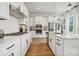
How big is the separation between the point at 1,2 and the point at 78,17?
3867 millimetres

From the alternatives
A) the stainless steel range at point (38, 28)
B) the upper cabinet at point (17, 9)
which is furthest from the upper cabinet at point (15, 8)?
the stainless steel range at point (38, 28)

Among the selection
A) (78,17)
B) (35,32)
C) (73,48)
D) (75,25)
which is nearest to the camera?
(73,48)

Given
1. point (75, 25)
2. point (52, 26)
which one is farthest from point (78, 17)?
point (52, 26)

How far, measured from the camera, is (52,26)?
10797 millimetres

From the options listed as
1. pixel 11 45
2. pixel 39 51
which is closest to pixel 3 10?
pixel 11 45

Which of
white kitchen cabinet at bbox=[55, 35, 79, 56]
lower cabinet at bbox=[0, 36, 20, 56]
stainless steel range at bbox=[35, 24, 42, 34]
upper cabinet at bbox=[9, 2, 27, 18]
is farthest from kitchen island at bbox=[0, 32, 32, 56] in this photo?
stainless steel range at bbox=[35, 24, 42, 34]

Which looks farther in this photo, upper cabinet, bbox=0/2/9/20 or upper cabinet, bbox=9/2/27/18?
upper cabinet, bbox=9/2/27/18

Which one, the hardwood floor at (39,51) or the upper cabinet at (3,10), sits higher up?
the upper cabinet at (3,10)

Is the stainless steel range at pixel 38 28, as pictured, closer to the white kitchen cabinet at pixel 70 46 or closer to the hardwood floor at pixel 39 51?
the hardwood floor at pixel 39 51

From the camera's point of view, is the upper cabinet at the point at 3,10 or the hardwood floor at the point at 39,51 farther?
the hardwood floor at the point at 39,51

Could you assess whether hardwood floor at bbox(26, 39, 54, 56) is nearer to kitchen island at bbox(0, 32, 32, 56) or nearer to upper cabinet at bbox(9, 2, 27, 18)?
kitchen island at bbox(0, 32, 32, 56)

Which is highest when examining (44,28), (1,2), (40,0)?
(40,0)

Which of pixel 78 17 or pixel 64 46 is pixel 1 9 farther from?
pixel 78 17

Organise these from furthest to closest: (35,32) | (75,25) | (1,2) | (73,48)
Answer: (35,32) → (75,25) → (73,48) → (1,2)
